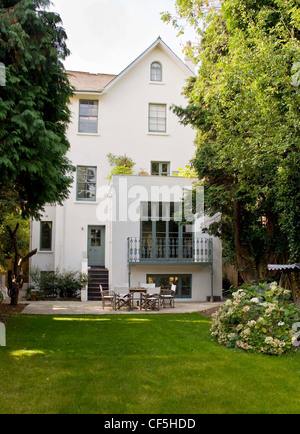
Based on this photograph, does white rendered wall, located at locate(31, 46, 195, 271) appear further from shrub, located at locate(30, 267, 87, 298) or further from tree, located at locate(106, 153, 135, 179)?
shrub, located at locate(30, 267, 87, 298)

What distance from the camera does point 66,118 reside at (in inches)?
369

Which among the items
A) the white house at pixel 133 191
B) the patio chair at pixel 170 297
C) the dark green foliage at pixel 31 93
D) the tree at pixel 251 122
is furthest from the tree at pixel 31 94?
the white house at pixel 133 191

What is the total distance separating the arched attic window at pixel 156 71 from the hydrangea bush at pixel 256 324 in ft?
52.2

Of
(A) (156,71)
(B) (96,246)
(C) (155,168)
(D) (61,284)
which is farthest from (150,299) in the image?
(A) (156,71)

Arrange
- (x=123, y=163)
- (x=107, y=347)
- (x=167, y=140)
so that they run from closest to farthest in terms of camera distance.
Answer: (x=107, y=347)
(x=123, y=163)
(x=167, y=140)

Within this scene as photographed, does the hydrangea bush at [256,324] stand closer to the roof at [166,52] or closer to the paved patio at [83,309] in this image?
the paved patio at [83,309]

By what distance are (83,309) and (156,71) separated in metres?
14.3

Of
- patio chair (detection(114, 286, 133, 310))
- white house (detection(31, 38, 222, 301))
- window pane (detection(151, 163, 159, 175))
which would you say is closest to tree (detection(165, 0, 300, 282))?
white house (detection(31, 38, 222, 301))

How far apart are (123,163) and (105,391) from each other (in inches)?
607

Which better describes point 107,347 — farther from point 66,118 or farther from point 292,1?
point 292,1

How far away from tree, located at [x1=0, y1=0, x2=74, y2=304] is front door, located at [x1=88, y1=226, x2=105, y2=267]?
10964 mm

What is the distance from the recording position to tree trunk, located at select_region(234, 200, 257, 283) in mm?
13857

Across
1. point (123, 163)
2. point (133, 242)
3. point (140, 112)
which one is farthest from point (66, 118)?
point (140, 112)

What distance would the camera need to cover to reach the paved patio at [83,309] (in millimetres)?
12970
